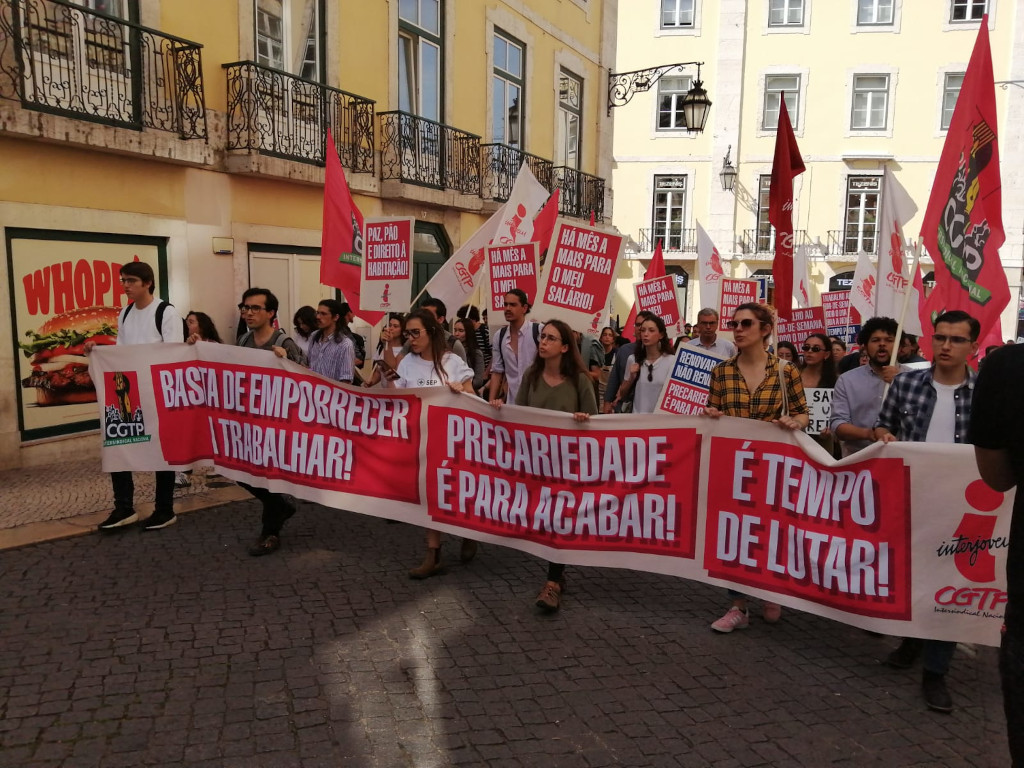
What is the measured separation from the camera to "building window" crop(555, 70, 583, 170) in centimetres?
→ 1959

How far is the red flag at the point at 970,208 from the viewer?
4984 mm

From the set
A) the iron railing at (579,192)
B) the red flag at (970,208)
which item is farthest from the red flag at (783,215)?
the iron railing at (579,192)

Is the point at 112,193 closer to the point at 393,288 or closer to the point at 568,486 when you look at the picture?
the point at 393,288

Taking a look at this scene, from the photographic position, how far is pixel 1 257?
323 inches

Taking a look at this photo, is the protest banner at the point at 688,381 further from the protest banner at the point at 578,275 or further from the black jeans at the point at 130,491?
the black jeans at the point at 130,491

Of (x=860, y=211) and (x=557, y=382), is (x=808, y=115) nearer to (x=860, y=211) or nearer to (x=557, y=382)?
(x=860, y=211)

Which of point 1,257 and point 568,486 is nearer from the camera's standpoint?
point 568,486

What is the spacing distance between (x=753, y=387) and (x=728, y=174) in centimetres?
2865

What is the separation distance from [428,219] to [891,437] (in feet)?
38.4

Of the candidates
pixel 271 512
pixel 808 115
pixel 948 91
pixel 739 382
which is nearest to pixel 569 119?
pixel 808 115

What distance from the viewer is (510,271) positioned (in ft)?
26.0

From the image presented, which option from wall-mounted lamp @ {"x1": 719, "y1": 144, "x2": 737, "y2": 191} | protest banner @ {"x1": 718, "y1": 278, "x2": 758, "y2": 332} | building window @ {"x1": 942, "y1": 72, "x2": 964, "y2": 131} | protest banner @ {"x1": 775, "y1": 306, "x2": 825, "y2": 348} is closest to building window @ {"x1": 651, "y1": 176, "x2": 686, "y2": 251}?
wall-mounted lamp @ {"x1": 719, "y1": 144, "x2": 737, "y2": 191}

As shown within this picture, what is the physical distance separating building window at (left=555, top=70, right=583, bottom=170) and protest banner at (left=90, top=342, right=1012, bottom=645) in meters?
15.2

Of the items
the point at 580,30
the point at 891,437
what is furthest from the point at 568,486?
the point at 580,30
